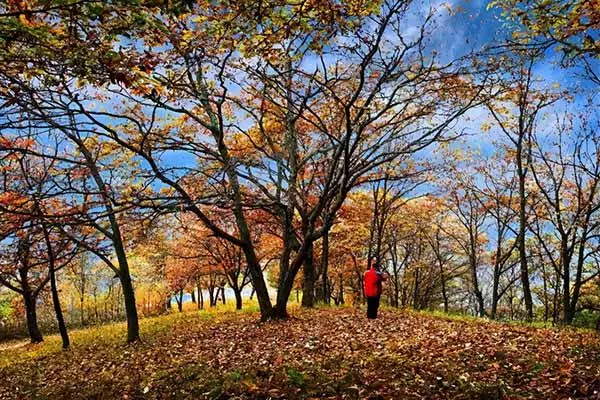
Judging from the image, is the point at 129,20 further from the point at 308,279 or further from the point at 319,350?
the point at 308,279

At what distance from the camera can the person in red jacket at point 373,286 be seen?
43.4 ft

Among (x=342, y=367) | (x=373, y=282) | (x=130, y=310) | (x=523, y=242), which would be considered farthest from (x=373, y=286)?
(x=523, y=242)

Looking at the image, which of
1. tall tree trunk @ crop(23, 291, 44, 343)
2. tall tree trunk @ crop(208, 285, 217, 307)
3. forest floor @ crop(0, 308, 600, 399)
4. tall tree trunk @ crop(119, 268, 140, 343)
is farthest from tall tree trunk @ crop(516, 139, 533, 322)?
tall tree trunk @ crop(208, 285, 217, 307)

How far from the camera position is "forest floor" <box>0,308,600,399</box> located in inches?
236

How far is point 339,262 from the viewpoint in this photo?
3366cm

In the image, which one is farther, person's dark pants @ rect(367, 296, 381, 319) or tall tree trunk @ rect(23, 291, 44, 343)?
tall tree trunk @ rect(23, 291, 44, 343)

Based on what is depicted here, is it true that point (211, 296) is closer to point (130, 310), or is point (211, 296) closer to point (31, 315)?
point (31, 315)

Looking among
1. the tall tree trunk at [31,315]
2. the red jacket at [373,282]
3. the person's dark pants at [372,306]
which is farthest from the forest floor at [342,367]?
the tall tree trunk at [31,315]

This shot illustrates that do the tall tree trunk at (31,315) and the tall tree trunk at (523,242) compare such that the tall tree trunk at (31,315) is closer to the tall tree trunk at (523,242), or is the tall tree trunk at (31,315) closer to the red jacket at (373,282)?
the red jacket at (373,282)

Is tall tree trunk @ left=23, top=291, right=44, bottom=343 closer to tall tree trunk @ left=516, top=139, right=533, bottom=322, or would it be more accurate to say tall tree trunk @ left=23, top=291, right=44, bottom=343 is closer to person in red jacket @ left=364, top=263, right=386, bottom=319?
person in red jacket @ left=364, top=263, right=386, bottom=319

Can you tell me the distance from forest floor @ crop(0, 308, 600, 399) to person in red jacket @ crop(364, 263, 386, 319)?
2.07 ft

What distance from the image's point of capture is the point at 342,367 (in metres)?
6.98

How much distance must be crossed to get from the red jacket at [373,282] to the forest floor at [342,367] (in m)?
0.87

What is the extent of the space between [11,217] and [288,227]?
8.09 meters
